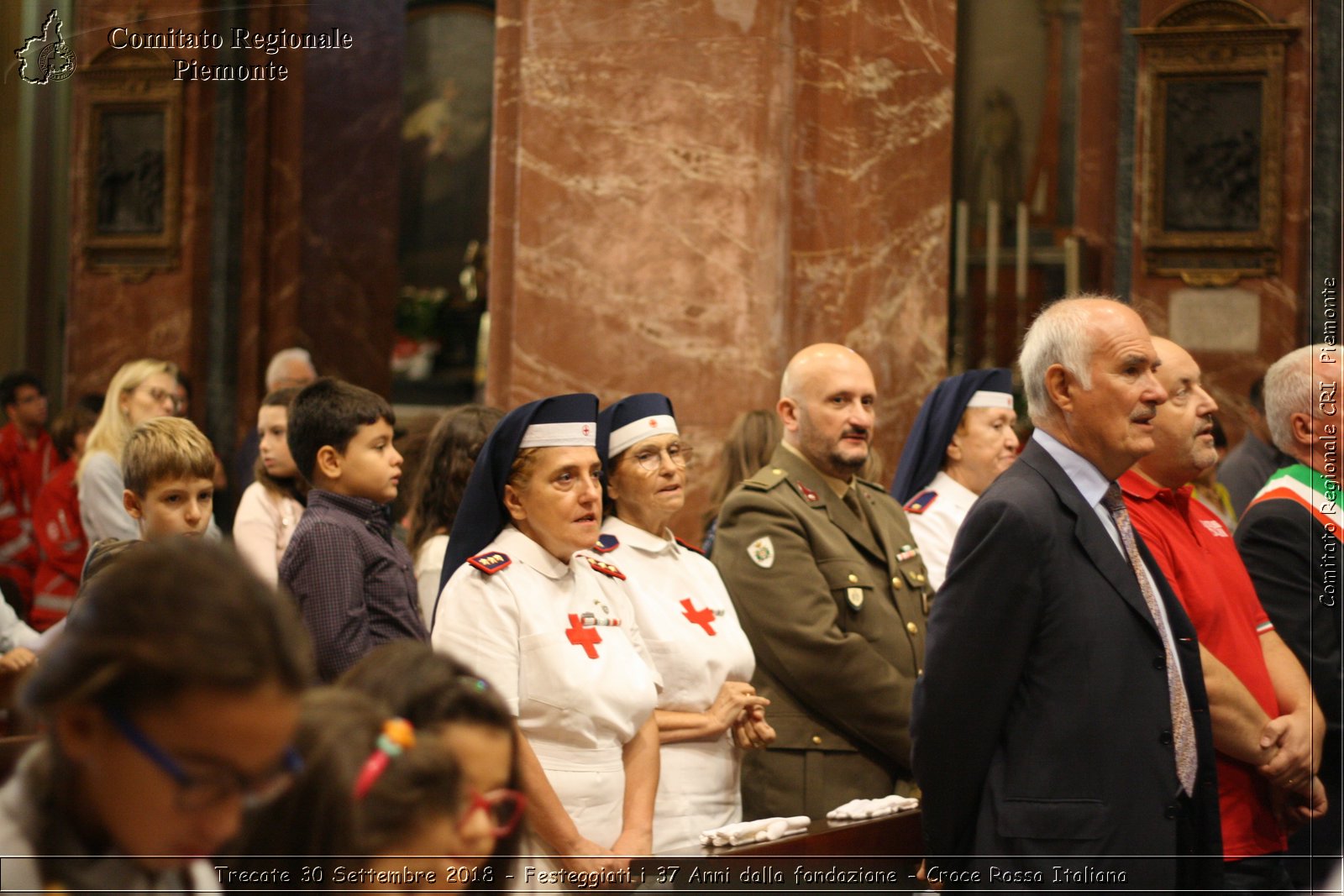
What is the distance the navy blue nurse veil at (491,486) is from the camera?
12.1ft

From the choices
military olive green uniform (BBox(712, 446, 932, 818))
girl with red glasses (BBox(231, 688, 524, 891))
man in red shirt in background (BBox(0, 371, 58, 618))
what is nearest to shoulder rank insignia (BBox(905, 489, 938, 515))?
military olive green uniform (BBox(712, 446, 932, 818))

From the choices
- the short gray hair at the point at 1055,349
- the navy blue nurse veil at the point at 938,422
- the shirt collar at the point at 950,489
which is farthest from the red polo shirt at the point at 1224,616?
the navy blue nurse veil at the point at 938,422

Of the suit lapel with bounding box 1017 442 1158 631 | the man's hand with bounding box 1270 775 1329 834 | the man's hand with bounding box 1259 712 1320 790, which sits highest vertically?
the suit lapel with bounding box 1017 442 1158 631

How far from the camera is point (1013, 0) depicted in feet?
38.8

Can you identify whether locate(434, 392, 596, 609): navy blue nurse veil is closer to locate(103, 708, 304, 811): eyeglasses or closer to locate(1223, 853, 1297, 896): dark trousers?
locate(1223, 853, 1297, 896): dark trousers

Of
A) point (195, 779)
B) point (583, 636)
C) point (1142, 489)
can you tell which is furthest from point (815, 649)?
point (195, 779)

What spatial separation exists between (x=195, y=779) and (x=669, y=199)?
4945mm

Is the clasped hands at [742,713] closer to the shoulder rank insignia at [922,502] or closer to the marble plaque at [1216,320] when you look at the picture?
the shoulder rank insignia at [922,502]

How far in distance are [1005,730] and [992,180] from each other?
9.32m

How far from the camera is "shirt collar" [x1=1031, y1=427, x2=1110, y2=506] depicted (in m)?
3.21

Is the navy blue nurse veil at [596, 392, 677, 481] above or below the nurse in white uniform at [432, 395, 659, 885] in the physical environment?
above

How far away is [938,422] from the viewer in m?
5.46

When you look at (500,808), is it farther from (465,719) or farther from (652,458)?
(652,458)

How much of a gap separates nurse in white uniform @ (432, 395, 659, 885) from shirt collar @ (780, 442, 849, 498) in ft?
3.80
